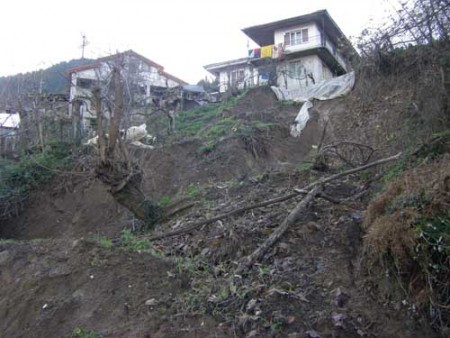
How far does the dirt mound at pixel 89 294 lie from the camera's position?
422 cm

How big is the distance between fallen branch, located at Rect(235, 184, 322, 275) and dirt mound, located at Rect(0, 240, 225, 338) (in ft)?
2.18

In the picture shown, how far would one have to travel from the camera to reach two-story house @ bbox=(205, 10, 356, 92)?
2386 cm

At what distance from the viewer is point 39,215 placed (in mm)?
13250

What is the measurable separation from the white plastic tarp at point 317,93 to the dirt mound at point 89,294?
10.6 meters

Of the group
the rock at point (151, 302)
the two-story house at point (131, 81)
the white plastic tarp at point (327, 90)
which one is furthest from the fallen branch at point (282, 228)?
the two-story house at point (131, 81)

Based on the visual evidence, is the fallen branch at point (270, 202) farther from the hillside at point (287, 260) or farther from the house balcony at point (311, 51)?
the house balcony at point (311, 51)

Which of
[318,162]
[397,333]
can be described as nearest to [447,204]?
[397,333]

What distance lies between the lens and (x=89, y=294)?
477cm

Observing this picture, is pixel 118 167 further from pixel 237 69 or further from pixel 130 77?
pixel 237 69

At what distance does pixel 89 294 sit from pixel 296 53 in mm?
22360

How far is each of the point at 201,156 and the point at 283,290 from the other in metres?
9.21

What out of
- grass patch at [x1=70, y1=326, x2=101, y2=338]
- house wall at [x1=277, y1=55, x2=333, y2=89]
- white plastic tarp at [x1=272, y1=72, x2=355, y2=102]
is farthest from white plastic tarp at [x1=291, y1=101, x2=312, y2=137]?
grass patch at [x1=70, y1=326, x2=101, y2=338]

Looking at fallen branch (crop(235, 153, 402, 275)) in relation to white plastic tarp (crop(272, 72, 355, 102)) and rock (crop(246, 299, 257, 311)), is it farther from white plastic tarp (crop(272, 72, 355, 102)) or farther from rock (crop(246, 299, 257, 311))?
white plastic tarp (crop(272, 72, 355, 102))

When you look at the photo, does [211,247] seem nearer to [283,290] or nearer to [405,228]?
[283,290]
